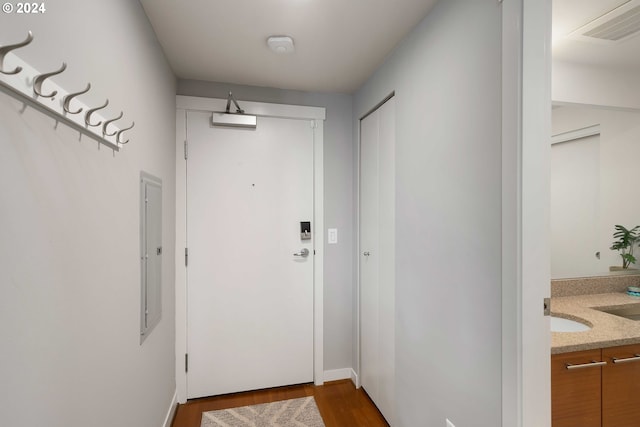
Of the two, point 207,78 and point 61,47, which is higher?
point 207,78

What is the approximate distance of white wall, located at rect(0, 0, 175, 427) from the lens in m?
0.66

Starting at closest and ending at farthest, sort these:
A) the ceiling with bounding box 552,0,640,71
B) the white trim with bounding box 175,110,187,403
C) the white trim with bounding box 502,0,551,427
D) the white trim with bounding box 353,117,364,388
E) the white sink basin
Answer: the white trim with bounding box 502,0,551,427 → the ceiling with bounding box 552,0,640,71 → the white sink basin → the white trim with bounding box 175,110,187,403 → the white trim with bounding box 353,117,364,388

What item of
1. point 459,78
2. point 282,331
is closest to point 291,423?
point 282,331

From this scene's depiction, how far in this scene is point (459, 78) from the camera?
1.34 meters

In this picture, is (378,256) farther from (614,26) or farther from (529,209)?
(614,26)

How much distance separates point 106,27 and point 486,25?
1.45 m

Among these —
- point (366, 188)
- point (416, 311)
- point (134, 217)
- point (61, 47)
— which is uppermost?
point (61, 47)

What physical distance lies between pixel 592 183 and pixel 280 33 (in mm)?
2310

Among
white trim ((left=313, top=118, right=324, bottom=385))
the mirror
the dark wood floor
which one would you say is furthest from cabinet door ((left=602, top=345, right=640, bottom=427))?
white trim ((left=313, top=118, right=324, bottom=385))

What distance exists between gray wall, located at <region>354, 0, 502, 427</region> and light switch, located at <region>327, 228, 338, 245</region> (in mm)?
824

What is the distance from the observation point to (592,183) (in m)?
2.07

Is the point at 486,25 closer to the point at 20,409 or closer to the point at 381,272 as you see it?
the point at 381,272

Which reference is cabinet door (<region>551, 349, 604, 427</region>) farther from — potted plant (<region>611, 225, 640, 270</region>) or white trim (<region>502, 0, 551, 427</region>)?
potted plant (<region>611, 225, 640, 270</region>)

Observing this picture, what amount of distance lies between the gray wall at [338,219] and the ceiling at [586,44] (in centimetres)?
147
